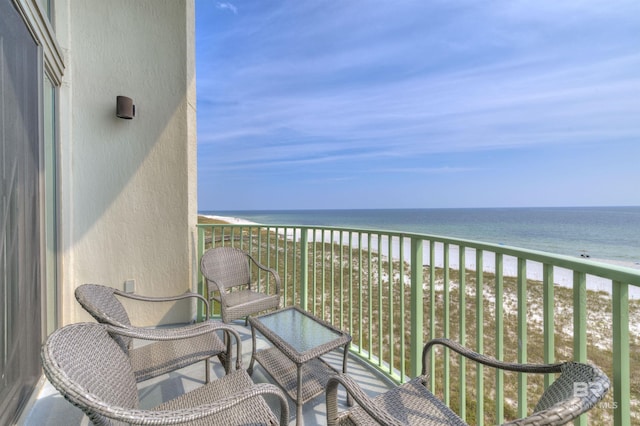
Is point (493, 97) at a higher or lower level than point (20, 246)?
higher

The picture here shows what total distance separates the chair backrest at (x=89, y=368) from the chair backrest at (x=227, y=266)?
1.63 meters

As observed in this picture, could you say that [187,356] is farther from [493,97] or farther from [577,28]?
[493,97]

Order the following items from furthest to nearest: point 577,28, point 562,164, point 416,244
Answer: point 562,164, point 577,28, point 416,244

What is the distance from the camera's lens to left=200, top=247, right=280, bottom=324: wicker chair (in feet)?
8.12

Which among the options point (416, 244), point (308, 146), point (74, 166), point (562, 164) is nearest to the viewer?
point (416, 244)

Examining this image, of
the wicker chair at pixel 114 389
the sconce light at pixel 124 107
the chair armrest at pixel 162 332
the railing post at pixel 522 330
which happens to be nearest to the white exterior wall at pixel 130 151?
the sconce light at pixel 124 107

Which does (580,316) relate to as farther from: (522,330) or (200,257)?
(200,257)

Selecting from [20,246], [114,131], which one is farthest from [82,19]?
[20,246]

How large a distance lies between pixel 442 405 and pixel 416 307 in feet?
2.25

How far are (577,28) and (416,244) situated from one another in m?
15.0

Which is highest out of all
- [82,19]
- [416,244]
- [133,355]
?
[82,19]

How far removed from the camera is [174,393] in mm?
1894

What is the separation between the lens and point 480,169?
28.5 m

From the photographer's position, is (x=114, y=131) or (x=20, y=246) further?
(x=114, y=131)
